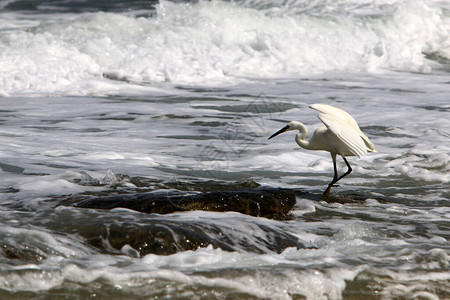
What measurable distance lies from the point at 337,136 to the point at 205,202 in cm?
131

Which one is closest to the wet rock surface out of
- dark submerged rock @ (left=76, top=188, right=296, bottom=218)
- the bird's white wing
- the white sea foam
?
dark submerged rock @ (left=76, top=188, right=296, bottom=218)

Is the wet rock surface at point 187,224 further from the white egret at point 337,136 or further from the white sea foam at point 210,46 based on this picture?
the white sea foam at point 210,46

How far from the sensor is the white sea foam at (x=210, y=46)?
12.1 m

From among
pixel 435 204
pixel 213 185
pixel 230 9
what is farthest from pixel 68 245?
pixel 230 9

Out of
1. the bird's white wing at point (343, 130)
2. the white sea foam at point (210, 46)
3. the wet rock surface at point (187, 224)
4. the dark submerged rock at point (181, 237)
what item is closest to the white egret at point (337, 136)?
the bird's white wing at point (343, 130)

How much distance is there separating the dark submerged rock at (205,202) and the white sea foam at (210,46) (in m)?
6.31

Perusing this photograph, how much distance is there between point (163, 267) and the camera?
3.76 m

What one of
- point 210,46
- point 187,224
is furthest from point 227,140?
point 210,46

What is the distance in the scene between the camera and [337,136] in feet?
18.9

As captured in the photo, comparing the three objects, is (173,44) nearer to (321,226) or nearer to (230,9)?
(230,9)

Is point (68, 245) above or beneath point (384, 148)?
above

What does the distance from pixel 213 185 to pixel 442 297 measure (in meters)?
2.64

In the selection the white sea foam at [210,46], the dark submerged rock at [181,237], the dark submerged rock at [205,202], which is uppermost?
the dark submerged rock at [181,237]

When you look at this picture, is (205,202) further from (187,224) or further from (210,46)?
(210,46)
